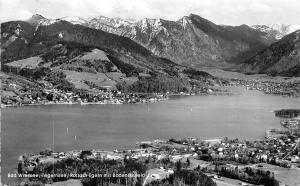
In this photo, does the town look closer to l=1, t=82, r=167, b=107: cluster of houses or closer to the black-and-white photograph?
the black-and-white photograph

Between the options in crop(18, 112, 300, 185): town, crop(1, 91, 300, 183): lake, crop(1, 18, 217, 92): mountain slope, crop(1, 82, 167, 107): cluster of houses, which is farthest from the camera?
crop(1, 18, 217, 92): mountain slope

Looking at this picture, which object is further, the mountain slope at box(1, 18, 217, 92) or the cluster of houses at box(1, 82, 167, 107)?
the mountain slope at box(1, 18, 217, 92)

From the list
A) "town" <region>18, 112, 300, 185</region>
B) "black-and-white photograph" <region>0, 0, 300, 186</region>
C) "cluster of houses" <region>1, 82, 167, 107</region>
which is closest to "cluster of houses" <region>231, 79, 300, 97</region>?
"black-and-white photograph" <region>0, 0, 300, 186</region>

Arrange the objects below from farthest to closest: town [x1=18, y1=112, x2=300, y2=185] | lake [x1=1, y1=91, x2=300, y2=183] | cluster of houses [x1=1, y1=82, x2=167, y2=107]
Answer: cluster of houses [x1=1, y1=82, x2=167, y2=107] → lake [x1=1, y1=91, x2=300, y2=183] → town [x1=18, y1=112, x2=300, y2=185]

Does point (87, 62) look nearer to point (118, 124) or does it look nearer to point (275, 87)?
point (275, 87)

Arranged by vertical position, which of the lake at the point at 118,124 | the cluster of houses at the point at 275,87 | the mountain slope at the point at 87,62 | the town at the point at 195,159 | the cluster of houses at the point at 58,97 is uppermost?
the mountain slope at the point at 87,62

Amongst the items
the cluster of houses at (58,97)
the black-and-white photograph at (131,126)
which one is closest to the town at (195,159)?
the black-and-white photograph at (131,126)

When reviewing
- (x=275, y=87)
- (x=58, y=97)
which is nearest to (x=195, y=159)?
(x=58, y=97)

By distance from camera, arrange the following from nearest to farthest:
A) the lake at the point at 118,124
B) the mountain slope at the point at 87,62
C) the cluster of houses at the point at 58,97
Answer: the lake at the point at 118,124, the cluster of houses at the point at 58,97, the mountain slope at the point at 87,62

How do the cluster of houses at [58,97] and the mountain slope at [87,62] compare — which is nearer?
the cluster of houses at [58,97]

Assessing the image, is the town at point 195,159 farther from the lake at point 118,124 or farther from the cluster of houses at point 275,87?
the cluster of houses at point 275,87
